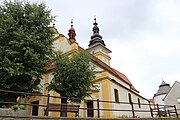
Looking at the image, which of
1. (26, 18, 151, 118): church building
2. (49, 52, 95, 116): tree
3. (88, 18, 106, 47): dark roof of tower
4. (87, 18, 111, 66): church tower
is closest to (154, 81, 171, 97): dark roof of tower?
(87, 18, 111, 66): church tower

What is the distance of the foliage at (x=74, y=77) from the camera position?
1427 centimetres

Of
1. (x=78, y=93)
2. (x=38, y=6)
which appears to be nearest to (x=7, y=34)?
(x=38, y=6)

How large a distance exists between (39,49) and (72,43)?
24.2 feet

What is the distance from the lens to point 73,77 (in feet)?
47.4

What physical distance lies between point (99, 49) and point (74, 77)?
820 inches

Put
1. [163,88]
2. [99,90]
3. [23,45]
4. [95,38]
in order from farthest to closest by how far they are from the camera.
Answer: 1. [163,88]
2. [95,38]
3. [99,90]
4. [23,45]

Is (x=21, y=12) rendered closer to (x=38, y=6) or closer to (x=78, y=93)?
(x=38, y=6)

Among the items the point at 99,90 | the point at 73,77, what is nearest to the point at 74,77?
the point at 73,77

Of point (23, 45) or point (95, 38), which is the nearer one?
point (23, 45)

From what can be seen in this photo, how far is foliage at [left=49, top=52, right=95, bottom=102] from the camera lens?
46.8 feet

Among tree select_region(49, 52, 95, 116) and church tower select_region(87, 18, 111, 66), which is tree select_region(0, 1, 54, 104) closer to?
tree select_region(49, 52, 95, 116)

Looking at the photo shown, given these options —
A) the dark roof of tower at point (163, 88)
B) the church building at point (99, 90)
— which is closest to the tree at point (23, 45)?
the church building at point (99, 90)

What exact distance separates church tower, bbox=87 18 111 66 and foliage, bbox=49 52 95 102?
62.7 ft

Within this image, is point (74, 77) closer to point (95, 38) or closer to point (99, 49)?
point (99, 49)
